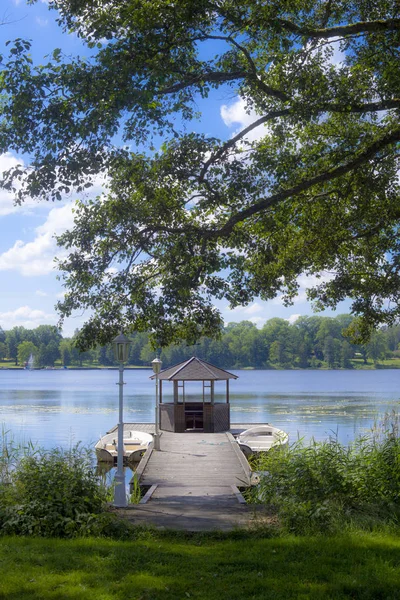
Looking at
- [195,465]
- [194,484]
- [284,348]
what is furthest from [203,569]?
[284,348]

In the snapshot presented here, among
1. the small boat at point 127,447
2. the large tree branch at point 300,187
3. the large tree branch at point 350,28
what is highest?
the large tree branch at point 350,28

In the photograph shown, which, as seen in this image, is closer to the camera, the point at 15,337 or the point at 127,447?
the point at 127,447

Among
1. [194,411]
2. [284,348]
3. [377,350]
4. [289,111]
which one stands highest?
[289,111]

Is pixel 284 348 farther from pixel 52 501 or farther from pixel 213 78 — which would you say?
pixel 52 501

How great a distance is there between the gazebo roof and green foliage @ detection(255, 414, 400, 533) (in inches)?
548

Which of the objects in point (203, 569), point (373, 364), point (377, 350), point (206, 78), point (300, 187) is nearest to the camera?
point (203, 569)

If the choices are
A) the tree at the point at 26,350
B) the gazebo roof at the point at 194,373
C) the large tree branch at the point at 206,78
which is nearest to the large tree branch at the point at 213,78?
the large tree branch at the point at 206,78

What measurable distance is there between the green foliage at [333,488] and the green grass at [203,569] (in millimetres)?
658

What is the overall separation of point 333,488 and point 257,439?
1238 cm

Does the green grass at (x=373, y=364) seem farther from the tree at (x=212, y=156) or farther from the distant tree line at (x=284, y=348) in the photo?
the tree at (x=212, y=156)

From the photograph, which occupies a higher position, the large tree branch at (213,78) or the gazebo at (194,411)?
the large tree branch at (213,78)

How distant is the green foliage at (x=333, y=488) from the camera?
7.89 m

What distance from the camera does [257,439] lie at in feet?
68.6

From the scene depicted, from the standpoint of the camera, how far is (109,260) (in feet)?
35.9
